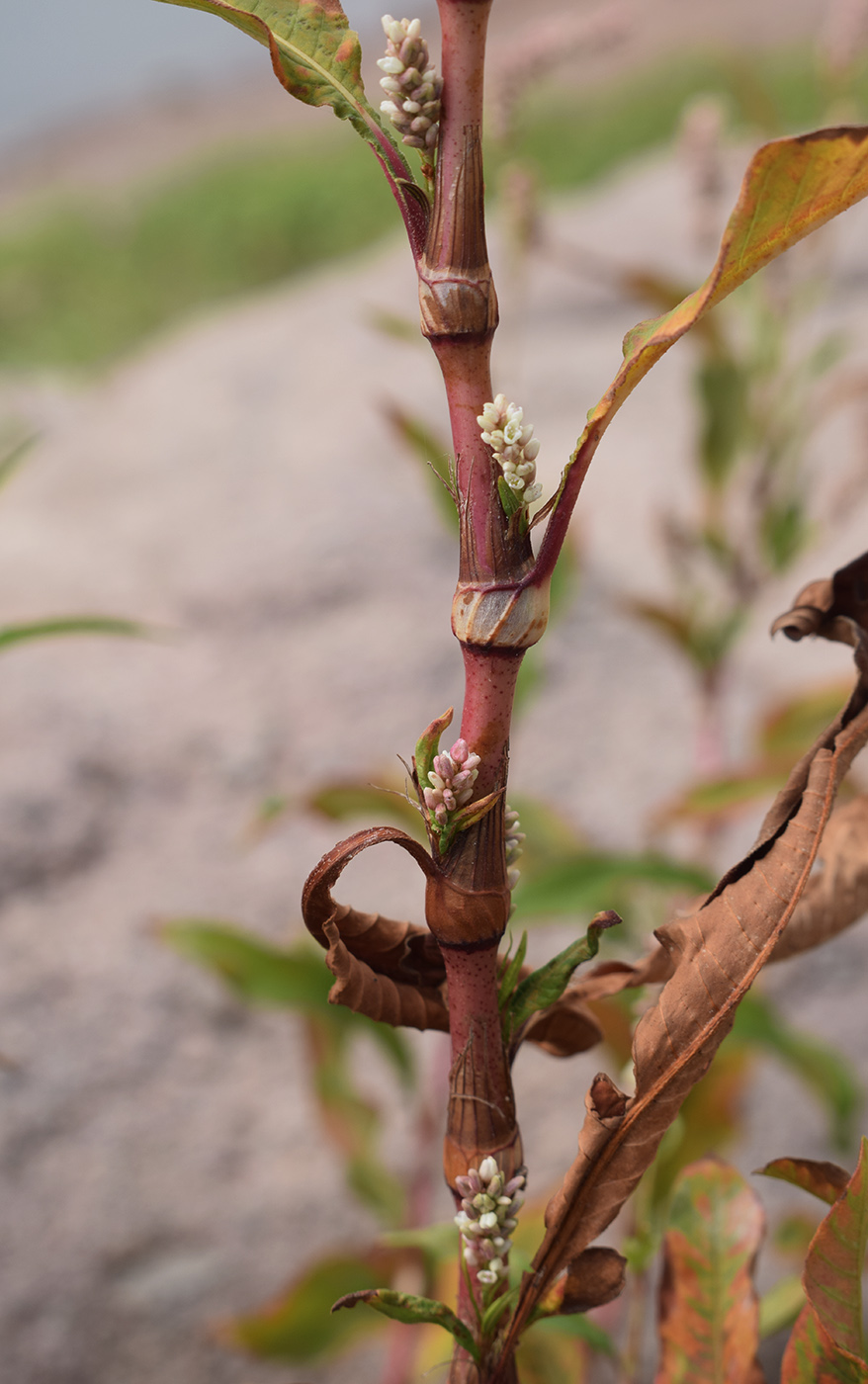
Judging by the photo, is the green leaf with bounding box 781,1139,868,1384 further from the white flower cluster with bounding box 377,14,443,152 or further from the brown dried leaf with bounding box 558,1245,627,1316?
the white flower cluster with bounding box 377,14,443,152

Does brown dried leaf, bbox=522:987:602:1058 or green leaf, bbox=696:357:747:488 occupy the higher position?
green leaf, bbox=696:357:747:488

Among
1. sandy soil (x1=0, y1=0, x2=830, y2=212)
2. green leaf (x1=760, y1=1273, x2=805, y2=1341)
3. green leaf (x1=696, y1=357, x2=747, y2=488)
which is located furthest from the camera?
sandy soil (x1=0, y1=0, x2=830, y2=212)

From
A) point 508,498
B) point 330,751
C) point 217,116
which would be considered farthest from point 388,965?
point 217,116

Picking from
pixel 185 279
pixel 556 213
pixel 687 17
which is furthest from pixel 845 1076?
pixel 687 17

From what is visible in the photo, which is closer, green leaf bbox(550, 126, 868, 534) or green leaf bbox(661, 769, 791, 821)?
green leaf bbox(550, 126, 868, 534)

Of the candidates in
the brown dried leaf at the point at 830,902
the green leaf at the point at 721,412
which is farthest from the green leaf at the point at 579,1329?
the green leaf at the point at 721,412

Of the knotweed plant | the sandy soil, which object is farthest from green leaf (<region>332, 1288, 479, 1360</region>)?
the sandy soil
